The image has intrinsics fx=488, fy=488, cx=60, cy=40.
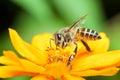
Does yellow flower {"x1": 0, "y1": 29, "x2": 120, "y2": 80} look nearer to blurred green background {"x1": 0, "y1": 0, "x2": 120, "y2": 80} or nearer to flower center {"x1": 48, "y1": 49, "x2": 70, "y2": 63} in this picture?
flower center {"x1": 48, "y1": 49, "x2": 70, "y2": 63}

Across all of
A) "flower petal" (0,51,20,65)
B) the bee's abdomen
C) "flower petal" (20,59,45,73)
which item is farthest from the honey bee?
"flower petal" (0,51,20,65)

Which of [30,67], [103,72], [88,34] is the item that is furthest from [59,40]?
[103,72]

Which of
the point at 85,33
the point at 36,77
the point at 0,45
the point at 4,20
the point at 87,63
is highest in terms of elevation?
the point at 4,20

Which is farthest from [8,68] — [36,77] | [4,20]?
[4,20]

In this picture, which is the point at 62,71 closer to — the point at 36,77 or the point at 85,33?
the point at 36,77

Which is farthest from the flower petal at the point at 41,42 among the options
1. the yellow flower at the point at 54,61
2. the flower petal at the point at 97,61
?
the flower petal at the point at 97,61

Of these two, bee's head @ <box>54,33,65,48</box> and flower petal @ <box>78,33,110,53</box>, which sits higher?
flower petal @ <box>78,33,110,53</box>

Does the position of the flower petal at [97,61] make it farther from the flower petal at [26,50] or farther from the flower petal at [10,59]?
the flower petal at [10,59]
